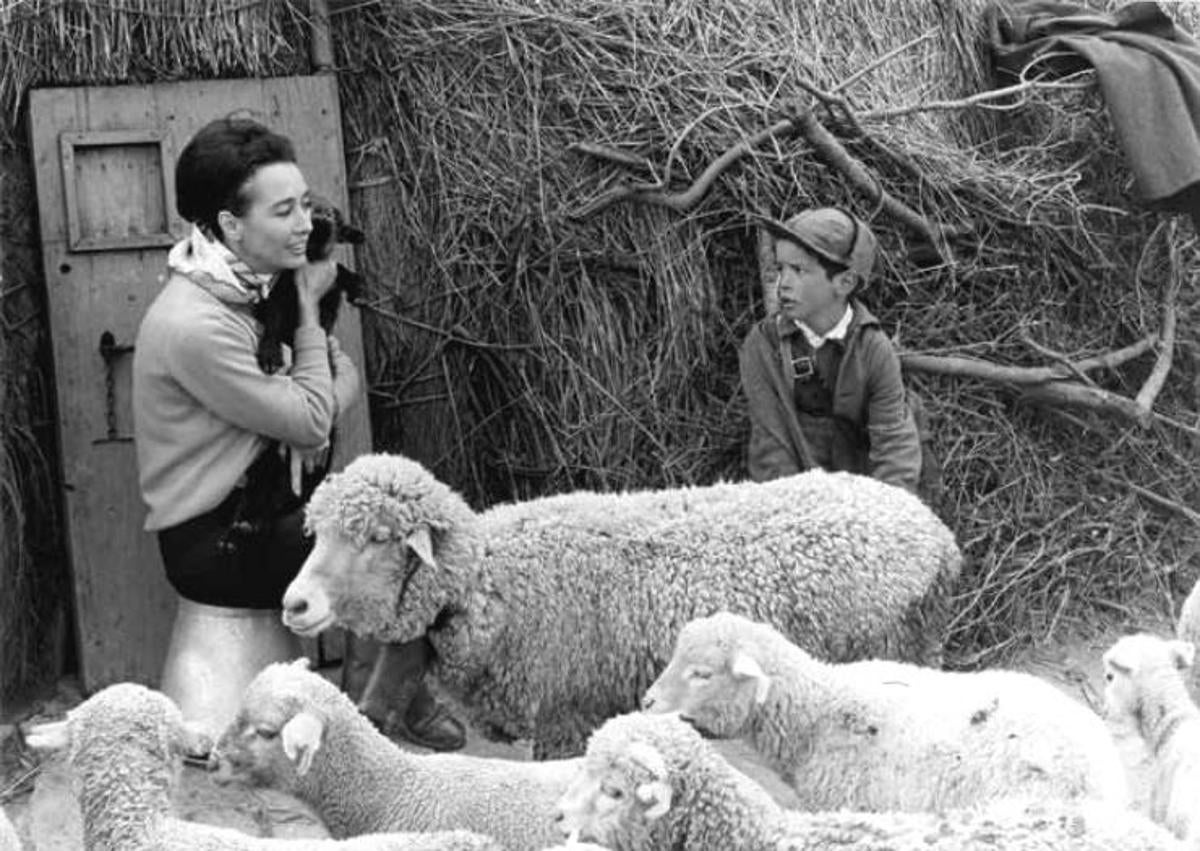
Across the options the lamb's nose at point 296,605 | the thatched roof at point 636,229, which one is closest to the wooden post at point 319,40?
the thatched roof at point 636,229

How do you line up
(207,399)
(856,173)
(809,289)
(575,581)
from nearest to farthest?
1. (575,581)
2. (207,399)
3. (809,289)
4. (856,173)

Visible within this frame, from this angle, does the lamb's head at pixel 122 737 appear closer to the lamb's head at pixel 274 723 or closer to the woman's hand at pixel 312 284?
the lamb's head at pixel 274 723

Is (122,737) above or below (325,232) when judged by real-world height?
below

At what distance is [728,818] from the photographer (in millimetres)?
4348

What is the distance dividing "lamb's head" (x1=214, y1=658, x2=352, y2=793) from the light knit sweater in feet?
4.11

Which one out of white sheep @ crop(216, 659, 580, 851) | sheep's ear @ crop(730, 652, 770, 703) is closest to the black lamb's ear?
white sheep @ crop(216, 659, 580, 851)

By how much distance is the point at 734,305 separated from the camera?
7.53 m

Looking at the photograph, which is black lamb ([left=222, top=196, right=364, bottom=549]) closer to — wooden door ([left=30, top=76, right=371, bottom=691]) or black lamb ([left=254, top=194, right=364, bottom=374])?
black lamb ([left=254, top=194, right=364, bottom=374])

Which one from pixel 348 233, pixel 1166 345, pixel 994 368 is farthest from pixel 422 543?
pixel 1166 345

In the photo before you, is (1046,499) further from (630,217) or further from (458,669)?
(458,669)

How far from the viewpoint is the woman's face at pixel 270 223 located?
6.31 meters

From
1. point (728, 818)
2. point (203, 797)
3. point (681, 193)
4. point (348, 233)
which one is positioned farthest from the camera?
point (681, 193)

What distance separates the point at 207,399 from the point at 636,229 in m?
1.79

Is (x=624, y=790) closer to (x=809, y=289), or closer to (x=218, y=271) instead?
(x=218, y=271)
